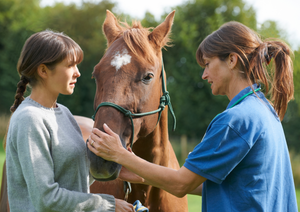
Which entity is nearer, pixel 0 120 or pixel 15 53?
pixel 0 120

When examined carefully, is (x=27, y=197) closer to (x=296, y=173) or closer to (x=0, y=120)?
(x=296, y=173)

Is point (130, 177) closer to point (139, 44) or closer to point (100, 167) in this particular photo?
point (100, 167)

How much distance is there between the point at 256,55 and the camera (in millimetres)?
1590

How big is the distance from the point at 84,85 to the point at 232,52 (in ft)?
45.3

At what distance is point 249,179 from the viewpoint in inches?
55.7

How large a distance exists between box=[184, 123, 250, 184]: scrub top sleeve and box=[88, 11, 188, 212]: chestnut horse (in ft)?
1.93

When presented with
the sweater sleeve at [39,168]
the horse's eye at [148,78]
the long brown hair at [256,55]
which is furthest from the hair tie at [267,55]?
the sweater sleeve at [39,168]

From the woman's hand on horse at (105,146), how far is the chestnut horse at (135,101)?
0.08 meters

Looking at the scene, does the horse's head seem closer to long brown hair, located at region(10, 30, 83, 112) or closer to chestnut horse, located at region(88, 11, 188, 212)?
chestnut horse, located at region(88, 11, 188, 212)

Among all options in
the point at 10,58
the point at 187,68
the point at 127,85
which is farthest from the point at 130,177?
the point at 10,58

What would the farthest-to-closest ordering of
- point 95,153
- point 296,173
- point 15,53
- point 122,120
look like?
point 15,53 < point 296,173 < point 122,120 < point 95,153

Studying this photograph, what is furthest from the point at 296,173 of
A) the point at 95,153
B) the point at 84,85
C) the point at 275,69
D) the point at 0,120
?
the point at 0,120

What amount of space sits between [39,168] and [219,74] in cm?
115

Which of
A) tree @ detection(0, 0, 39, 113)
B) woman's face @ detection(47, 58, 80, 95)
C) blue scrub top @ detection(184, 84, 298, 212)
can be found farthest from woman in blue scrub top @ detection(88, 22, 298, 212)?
tree @ detection(0, 0, 39, 113)
